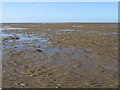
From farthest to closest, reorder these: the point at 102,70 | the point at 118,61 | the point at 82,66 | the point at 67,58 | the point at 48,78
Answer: the point at 67,58, the point at 118,61, the point at 82,66, the point at 102,70, the point at 48,78

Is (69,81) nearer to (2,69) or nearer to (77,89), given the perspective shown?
(77,89)

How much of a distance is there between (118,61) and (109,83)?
2932 mm

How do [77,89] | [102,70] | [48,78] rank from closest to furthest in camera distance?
[77,89] < [48,78] < [102,70]

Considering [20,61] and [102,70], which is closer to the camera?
[102,70]

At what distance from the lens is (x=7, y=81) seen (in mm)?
5191

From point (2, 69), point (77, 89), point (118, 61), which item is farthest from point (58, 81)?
point (118, 61)

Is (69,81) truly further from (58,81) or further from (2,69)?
(2,69)

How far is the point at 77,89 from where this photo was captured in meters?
4.61

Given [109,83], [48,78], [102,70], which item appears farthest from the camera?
[102,70]

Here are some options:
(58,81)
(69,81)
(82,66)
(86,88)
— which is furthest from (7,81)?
(82,66)

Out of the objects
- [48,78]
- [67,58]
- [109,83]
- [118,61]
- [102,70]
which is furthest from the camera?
[67,58]

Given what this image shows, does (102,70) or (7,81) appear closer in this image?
(7,81)

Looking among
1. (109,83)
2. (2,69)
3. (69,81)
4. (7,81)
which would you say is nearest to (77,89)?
(69,81)

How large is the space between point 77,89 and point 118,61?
3.99 metres
